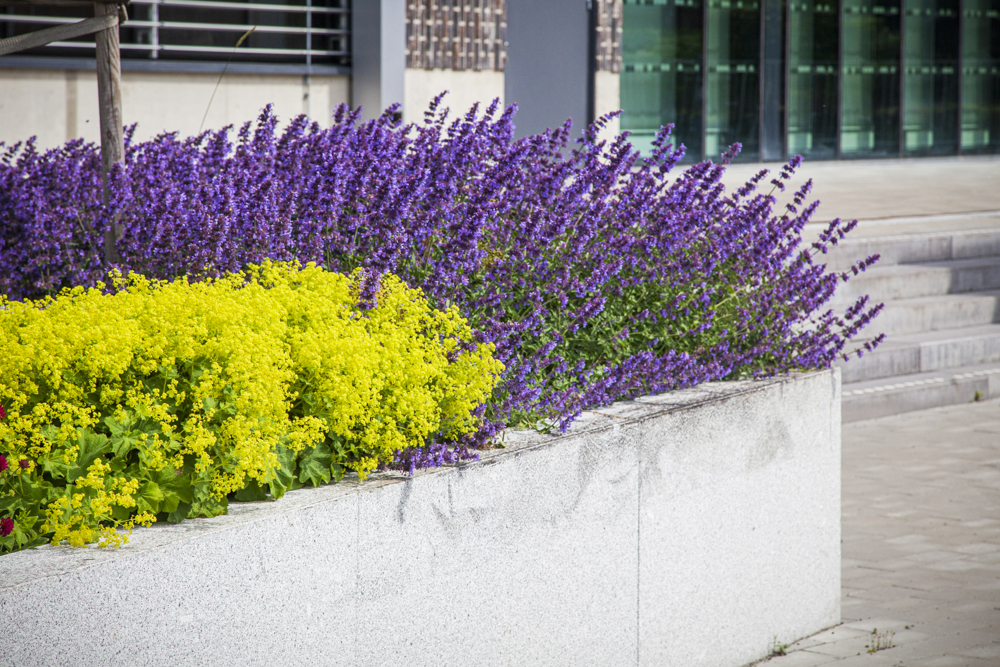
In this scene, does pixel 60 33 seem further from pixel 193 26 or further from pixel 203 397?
pixel 193 26

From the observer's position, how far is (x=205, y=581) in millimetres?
2695

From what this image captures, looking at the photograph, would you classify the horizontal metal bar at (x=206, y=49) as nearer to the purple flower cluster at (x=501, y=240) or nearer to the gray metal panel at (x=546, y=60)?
the gray metal panel at (x=546, y=60)

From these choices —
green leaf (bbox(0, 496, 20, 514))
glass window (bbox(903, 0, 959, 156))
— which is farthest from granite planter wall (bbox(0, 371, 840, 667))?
glass window (bbox(903, 0, 959, 156))

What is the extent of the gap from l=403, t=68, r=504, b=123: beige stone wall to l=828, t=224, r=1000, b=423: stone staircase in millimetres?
4624

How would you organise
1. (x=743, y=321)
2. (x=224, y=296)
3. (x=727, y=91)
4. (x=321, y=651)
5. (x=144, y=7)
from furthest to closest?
(x=727, y=91) < (x=144, y=7) < (x=743, y=321) < (x=224, y=296) < (x=321, y=651)

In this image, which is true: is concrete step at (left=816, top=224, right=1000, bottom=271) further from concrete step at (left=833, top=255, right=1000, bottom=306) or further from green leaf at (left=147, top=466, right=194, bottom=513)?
green leaf at (left=147, top=466, right=194, bottom=513)

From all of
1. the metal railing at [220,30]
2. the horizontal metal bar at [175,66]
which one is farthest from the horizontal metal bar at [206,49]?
the horizontal metal bar at [175,66]

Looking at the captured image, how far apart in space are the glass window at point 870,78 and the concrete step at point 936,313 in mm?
10160

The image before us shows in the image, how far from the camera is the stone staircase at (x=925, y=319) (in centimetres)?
838

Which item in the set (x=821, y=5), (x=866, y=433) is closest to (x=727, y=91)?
(x=821, y=5)

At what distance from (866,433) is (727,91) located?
1135 cm

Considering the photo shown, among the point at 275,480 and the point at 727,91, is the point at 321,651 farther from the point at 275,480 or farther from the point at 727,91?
the point at 727,91

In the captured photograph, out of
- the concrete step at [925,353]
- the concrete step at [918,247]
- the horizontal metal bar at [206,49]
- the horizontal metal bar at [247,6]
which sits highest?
the horizontal metal bar at [247,6]

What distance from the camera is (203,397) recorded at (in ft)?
9.68
